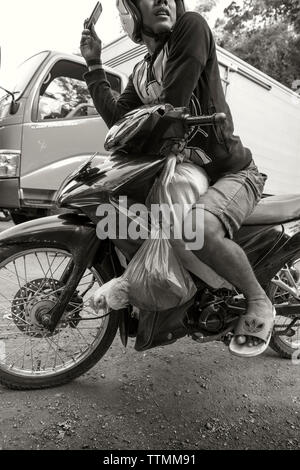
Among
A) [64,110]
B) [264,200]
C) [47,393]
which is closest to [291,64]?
[64,110]

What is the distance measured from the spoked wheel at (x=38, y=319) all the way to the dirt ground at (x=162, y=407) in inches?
3.5

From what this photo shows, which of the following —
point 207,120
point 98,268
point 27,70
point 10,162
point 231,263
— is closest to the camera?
point 207,120

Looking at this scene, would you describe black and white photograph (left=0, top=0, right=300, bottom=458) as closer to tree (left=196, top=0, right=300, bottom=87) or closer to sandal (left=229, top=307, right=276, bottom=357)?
sandal (left=229, top=307, right=276, bottom=357)

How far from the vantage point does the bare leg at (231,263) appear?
1864 mm

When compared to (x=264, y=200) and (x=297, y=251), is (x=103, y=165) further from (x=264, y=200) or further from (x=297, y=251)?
(x=297, y=251)

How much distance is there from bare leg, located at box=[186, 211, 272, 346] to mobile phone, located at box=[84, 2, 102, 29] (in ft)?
3.72

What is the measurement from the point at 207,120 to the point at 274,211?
735mm

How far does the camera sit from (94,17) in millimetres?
2035

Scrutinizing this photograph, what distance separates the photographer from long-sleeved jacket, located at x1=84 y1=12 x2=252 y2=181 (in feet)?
5.82

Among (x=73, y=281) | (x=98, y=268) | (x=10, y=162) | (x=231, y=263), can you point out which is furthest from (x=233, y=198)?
(x=10, y=162)

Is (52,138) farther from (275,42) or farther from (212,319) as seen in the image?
(275,42)

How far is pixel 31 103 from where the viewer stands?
186 inches

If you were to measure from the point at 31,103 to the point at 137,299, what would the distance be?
11.9ft

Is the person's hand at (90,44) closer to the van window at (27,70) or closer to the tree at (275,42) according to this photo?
the van window at (27,70)
